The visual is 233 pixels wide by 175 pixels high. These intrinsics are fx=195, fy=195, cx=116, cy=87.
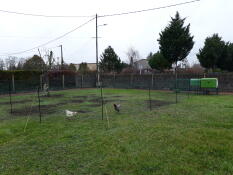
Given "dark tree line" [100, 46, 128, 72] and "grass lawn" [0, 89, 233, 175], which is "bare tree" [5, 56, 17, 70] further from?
"grass lawn" [0, 89, 233, 175]

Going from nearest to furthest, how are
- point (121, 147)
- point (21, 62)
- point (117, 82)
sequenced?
point (121, 147) → point (117, 82) → point (21, 62)

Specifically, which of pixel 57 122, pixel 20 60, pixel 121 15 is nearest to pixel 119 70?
pixel 20 60

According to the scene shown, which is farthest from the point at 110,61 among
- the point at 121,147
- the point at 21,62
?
the point at 121,147

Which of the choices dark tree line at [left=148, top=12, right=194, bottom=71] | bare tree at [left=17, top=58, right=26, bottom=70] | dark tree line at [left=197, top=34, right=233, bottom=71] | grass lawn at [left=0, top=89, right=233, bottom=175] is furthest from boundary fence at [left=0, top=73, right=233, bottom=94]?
bare tree at [left=17, top=58, right=26, bottom=70]

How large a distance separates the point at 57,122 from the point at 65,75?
16.7 meters

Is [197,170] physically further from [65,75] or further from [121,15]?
[65,75]

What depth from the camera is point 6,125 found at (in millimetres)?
6004

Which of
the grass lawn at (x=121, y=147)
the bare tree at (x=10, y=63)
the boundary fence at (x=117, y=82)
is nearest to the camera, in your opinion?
the grass lawn at (x=121, y=147)

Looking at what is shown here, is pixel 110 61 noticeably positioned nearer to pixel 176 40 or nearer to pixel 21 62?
pixel 176 40

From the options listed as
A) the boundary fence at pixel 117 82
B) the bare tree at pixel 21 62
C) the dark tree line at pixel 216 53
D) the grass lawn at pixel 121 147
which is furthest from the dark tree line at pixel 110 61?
the grass lawn at pixel 121 147

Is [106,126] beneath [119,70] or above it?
beneath

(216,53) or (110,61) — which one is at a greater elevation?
(110,61)

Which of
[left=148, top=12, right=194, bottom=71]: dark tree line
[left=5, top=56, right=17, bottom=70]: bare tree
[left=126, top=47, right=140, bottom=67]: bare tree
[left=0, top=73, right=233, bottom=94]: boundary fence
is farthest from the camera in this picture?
[left=126, top=47, right=140, bottom=67]: bare tree

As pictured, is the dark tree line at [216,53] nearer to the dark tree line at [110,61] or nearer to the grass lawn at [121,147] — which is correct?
the dark tree line at [110,61]
